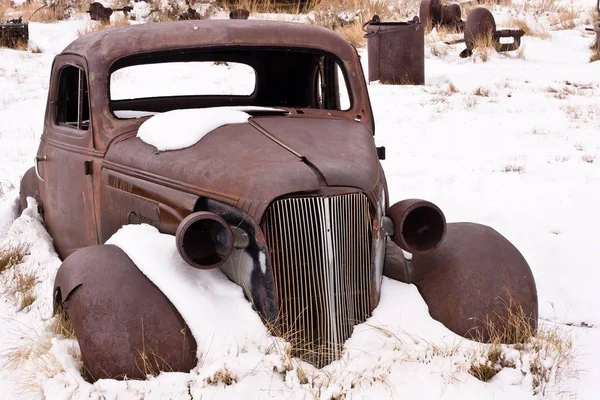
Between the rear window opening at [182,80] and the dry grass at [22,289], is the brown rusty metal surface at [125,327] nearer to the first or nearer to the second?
the dry grass at [22,289]

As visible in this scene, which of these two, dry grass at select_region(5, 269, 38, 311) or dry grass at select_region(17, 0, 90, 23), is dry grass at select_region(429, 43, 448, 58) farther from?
dry grass at select_region(5, 269, 38, 311)

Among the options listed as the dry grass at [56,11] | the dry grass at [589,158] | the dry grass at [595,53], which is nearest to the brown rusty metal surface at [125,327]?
the dry grass at [589,158]

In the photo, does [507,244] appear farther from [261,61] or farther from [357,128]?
[261,61]

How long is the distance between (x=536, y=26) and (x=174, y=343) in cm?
1574

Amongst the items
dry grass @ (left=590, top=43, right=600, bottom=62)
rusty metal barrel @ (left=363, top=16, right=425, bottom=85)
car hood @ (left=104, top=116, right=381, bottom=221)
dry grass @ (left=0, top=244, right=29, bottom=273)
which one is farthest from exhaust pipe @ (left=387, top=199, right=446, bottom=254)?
dry grass @ (left=590, top=43, right=600, bottom=62)

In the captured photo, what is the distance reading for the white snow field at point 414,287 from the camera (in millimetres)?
2664

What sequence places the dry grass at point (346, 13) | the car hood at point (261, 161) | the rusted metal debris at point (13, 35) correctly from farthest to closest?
the dry grass at point (346, 13) < the rusted metal debris at point (13, 35) < the car hood at point (261, 161)

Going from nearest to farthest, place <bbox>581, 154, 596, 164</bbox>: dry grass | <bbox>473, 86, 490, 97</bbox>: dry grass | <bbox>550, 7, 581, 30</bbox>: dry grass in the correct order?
<bbox>581, 154, 596, 164</bbox>: dry grass < <bbox>473, 86, 490, 97</bbox>: dry grass < <bbox>550, 7, 581, 30</bbox>: dry grass

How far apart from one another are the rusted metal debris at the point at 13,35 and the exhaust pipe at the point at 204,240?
486 inches

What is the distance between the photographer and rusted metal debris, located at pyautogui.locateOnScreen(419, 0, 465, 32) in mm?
16031

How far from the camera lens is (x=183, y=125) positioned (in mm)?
3475

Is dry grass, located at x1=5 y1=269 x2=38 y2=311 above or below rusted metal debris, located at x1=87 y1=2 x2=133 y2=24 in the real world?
below

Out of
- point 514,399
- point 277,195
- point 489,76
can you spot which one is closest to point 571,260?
point 514,399

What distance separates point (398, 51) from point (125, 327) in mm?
9139
